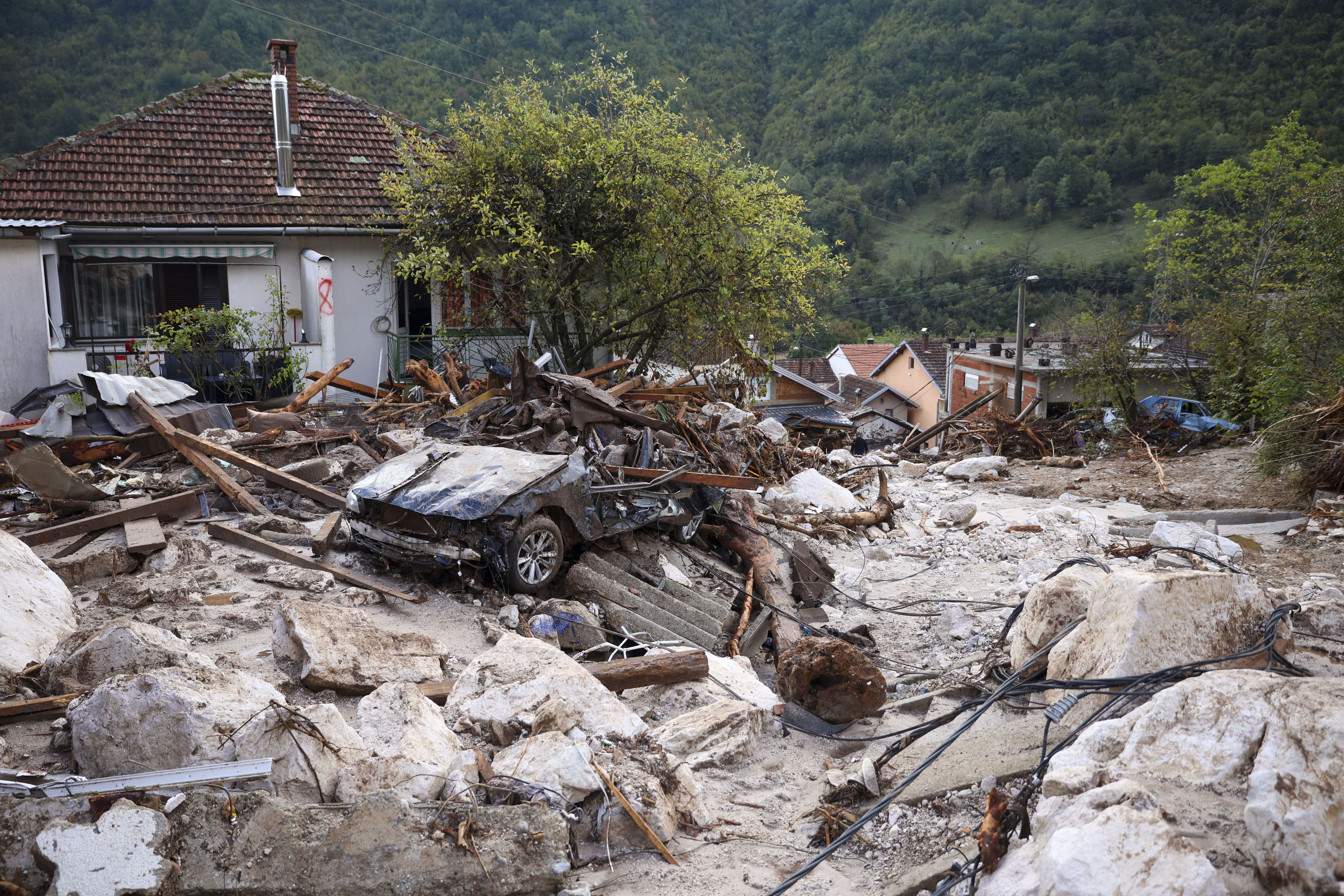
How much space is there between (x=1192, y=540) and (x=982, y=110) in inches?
2933

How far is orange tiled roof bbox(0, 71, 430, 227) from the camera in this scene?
1647 centimetres

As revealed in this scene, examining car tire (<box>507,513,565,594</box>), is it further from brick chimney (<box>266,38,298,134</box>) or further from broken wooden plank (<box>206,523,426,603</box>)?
brick chimney (<box>266,38,298,134</box>)

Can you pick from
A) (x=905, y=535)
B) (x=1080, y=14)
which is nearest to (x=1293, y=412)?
(x=905, y=535)

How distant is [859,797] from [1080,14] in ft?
299

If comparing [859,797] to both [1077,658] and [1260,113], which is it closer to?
[1077,658]

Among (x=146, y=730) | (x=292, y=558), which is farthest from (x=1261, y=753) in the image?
(x=292, y=558)

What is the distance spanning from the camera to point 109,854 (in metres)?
3.59

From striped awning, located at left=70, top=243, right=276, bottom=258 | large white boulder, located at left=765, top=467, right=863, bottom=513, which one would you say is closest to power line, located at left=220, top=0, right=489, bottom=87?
striped awning, located at left=70, top=243, right=276, bottom=258

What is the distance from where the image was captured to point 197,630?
6.75 meters

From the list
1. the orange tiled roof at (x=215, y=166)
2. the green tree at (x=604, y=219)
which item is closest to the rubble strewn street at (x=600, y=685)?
the green tree at (x=604, y=219)

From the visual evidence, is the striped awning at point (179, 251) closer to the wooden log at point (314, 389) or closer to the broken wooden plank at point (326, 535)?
the wooden log at point (314, 389)

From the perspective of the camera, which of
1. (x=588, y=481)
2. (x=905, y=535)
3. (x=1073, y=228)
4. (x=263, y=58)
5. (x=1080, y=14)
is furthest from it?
(x=1080, y=14)

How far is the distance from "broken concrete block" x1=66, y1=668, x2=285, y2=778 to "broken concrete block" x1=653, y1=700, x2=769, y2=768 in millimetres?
2546

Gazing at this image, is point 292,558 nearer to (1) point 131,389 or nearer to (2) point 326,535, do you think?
(2) point 326,535
